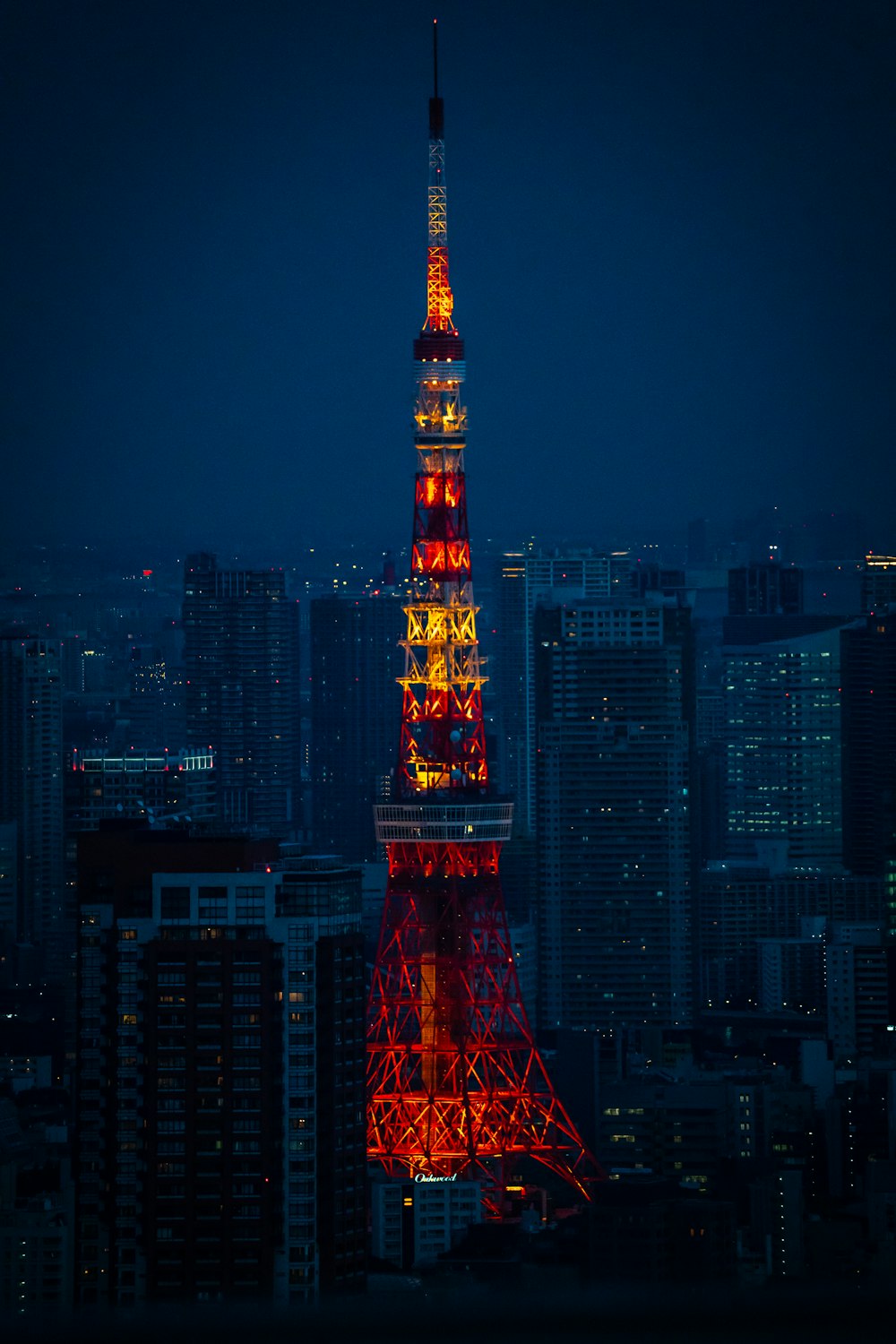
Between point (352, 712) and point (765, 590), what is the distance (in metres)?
4.88

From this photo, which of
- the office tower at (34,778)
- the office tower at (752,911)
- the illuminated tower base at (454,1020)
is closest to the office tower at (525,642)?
the office tower at (752,911)

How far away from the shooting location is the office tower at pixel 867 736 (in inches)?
883

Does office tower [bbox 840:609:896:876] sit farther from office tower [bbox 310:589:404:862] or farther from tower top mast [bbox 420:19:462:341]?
tower top mast [bbox 420:19:462:341]

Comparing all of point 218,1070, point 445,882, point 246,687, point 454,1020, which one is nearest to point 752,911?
point 246,687

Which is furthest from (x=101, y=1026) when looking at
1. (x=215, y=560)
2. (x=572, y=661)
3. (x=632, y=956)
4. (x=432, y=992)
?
(x=572, y=661)

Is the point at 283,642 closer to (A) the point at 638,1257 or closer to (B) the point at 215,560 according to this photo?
(B) the point at 215,560

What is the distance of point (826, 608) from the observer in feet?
72.4

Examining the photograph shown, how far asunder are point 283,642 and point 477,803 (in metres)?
10.8

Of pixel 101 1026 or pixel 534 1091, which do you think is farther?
pixel 534 1091

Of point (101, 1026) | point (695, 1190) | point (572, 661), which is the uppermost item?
point (572, 661)

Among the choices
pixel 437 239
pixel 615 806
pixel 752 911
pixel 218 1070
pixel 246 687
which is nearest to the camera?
pixel 218 1070

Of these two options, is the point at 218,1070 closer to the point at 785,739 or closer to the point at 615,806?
the point at 615,806

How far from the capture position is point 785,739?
2475cm

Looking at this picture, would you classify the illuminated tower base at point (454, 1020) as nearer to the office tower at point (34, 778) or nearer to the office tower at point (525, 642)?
the office tower at point (34, 778)
